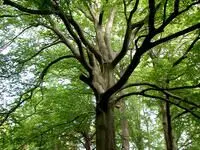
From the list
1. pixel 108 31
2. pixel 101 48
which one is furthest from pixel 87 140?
pixel 101 48

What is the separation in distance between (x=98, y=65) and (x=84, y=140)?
14.6 m

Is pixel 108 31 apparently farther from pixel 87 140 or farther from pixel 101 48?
pixel 87 140

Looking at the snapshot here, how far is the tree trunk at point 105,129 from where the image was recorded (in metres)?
9.06

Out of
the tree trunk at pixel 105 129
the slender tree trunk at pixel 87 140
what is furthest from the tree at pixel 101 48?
the slender tree trunk at pixel 87 140

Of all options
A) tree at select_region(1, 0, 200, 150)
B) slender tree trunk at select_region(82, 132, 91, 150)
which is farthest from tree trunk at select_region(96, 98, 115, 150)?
slender tree trunk at select_region(82, 132, 91, 150)

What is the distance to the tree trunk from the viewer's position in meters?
9.06

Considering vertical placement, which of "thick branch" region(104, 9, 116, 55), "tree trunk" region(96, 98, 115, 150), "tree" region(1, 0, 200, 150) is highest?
"thick branch" region(104, 9, 116, 55)

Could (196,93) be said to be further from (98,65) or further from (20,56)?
(20,56)

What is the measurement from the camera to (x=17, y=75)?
1039 centimetres

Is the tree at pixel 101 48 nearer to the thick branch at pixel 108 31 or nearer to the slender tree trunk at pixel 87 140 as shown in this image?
the thick branch at pixel 108 31

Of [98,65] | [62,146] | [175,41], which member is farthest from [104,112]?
[62,146]

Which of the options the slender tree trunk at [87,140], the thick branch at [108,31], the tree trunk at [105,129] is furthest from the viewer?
the slender tree trunk at [87,140]

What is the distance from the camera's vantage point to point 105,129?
9.27 meters

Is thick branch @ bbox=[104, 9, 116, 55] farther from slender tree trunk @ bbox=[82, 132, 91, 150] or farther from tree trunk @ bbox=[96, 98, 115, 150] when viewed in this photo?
slender tree trunk @ bbox=[82, 132, 91, 150]
